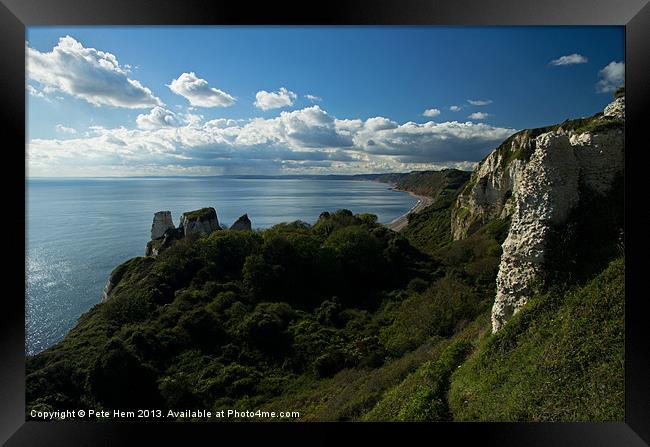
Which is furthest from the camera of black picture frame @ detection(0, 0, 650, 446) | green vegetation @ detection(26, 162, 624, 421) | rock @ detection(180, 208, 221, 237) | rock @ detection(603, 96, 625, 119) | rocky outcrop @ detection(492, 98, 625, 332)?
rock @ detection(180, 208, 221, 237)

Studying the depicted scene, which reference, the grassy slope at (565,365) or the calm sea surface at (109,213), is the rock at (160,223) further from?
the grassy slope at (565,365)

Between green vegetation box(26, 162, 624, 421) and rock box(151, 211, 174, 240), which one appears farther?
rock box(151, 211, 174, 240)

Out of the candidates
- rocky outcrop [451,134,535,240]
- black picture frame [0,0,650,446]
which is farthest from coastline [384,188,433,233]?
black picture frame [0,0,650,446]

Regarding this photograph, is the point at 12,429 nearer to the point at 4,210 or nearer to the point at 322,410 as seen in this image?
the point at 4,210

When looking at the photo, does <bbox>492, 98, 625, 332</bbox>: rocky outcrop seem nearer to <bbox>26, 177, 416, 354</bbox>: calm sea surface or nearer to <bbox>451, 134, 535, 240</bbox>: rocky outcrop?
<bbox>26, 177, 416, 354</bbox>: calm sea surface

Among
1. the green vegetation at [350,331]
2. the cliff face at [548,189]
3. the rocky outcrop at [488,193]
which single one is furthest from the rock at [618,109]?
the rocky outcrop at [488,193]

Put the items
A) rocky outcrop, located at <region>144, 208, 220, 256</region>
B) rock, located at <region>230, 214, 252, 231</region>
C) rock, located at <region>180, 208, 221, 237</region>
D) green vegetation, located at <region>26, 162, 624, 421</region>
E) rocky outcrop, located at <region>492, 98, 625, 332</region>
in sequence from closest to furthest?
green vegetation, located at <region>26, 162, 624, 421</region>
rocky outcrop, located at <region>492, 98, 625, 332</region>
rocky outcrop, located at <region>144, 208, 220, 256</region>
rock, located at <region>180, 208, 221, 237</region>
rock, located at <region>230, 214, 252, 231</region>
